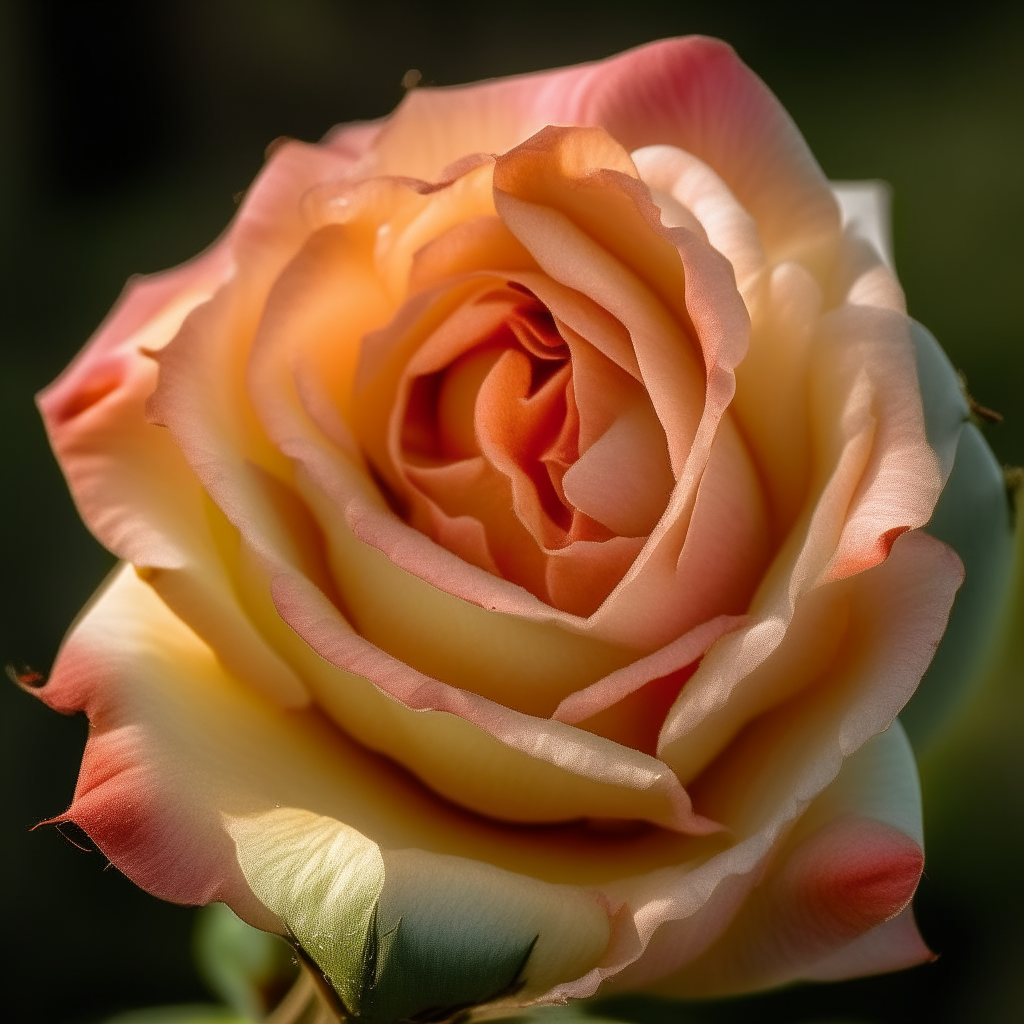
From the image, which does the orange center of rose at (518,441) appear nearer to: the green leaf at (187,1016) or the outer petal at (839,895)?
the outer petal at (839,895)

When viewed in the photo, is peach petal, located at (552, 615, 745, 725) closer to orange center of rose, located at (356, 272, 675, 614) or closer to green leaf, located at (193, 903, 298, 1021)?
orange center of rose, located at (356, 272, 675, 614)

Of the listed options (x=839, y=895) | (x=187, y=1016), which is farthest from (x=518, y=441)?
(x=187, y=1016)

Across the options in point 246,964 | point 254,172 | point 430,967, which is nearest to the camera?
point 430,967

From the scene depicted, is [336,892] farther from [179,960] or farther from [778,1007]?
[179,960]

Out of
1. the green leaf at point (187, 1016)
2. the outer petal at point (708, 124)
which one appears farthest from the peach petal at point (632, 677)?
the green leaf at point (187, 1016)

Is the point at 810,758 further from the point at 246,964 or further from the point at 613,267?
the point at 246,964
